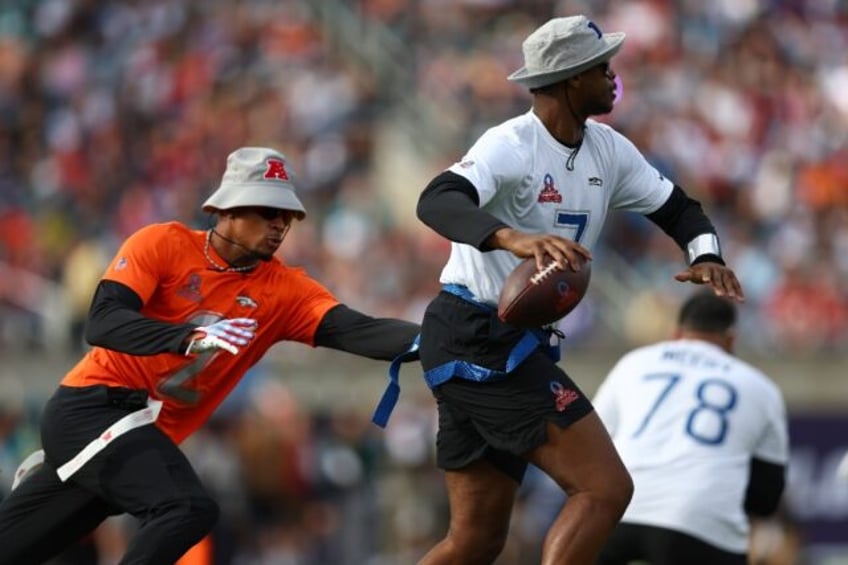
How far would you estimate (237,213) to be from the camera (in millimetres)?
8469

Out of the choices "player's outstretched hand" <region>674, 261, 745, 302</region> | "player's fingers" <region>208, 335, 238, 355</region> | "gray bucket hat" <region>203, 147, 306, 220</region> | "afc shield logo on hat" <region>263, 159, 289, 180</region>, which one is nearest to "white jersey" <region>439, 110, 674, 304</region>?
"player's outstretched hand" <region>674, 261, 745, 302</region>

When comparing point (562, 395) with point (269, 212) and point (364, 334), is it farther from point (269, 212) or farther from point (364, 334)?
point (269, 212)

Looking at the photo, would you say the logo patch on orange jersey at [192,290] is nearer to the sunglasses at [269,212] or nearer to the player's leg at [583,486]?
the sunglasses at [269,212]

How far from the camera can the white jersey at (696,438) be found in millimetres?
9414

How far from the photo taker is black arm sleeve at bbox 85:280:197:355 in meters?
7.77

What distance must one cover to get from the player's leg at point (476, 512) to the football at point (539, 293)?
82 cm

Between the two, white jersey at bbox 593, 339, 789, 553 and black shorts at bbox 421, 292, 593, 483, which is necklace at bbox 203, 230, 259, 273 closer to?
black shorts at bbox 421, 292, 593, 483

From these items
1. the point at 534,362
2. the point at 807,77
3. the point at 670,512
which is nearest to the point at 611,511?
the point at 534,362

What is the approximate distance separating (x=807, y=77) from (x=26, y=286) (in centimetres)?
747

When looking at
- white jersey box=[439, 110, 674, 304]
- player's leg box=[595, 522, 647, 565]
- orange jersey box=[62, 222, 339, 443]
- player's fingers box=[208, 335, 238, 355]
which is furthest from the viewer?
player's leg box=[595, 522, 647, 565]

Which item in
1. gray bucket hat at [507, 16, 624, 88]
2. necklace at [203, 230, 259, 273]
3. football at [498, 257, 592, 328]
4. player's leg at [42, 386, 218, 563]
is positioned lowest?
player's leg at [42, 386, 218, 563]

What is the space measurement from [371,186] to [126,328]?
34.8 feet

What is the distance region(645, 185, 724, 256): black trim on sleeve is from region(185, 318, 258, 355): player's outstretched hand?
1678 millimetres

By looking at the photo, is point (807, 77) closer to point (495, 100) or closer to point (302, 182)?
point (495, 100)
